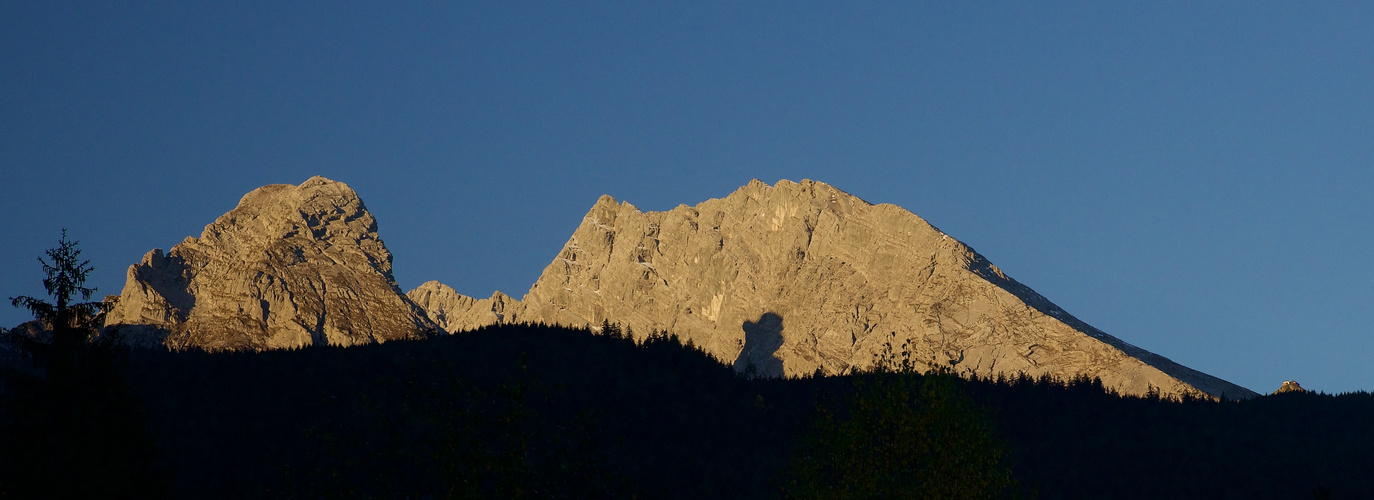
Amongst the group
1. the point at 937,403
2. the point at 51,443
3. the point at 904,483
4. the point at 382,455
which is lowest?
the point at 51,443

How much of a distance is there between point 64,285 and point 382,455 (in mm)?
25991

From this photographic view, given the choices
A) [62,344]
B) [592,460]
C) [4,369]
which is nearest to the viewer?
[592,460]

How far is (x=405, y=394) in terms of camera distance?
40.2m

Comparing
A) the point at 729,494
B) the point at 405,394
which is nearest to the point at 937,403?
the point at 405,394

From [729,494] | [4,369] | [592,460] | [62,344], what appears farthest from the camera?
[729,494]

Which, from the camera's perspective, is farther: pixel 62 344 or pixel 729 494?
pixel 729 494

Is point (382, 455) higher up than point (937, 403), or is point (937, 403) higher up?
point (937, 403)

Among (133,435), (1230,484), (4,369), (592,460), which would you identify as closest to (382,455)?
(592,460)

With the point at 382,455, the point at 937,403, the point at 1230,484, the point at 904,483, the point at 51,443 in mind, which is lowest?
the point at 51,443

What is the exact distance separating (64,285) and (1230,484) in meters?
178

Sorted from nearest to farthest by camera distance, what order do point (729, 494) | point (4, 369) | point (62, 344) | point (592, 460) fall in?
point (592, 460), point (4, 369), point (62, 344), point (729, 494)

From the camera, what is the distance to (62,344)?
2292 inches

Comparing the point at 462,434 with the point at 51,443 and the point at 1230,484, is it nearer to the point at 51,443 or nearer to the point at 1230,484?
the point at 51,443

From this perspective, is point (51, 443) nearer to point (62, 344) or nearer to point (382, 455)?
point (62, 344)
